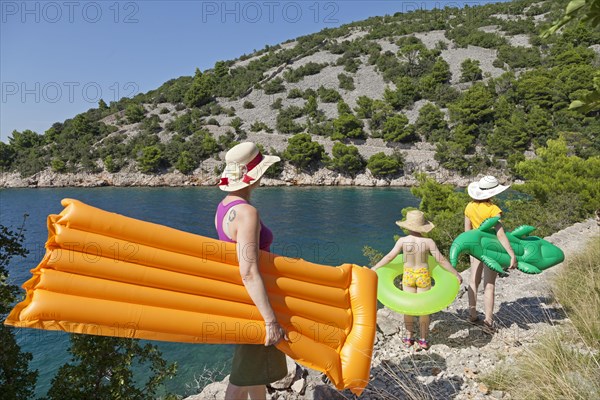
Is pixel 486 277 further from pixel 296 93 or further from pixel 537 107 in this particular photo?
pixel 296 93

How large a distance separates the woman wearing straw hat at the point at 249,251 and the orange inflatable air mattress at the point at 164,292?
0.10 metres

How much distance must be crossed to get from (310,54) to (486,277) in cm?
7985

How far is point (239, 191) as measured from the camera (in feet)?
7.11

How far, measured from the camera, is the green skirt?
7.13 ft

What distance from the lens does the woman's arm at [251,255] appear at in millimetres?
2016

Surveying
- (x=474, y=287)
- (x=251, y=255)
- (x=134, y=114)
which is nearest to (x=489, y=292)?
(x=474, y=287)

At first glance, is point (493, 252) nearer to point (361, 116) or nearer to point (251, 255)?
point (251, 255)

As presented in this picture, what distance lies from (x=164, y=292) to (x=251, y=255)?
0.72 m

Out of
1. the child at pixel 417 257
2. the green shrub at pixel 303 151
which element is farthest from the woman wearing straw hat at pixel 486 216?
the green shrub at pixel 303 151

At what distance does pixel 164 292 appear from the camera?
7.64ft

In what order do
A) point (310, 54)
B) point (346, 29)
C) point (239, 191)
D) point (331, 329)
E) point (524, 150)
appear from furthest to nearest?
point (346, 29)
point (310, 54)
point (524, 150)
point (331, 329)
point (239, 191)

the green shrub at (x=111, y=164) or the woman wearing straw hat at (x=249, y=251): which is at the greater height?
the woman wearing straw hat at (x=249, y=251)

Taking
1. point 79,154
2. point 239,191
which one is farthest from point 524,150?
point 79,154

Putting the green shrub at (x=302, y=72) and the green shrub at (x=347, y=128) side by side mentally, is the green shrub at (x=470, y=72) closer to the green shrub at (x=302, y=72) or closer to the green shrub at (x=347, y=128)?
the green shrub at (x=347, y=128)
